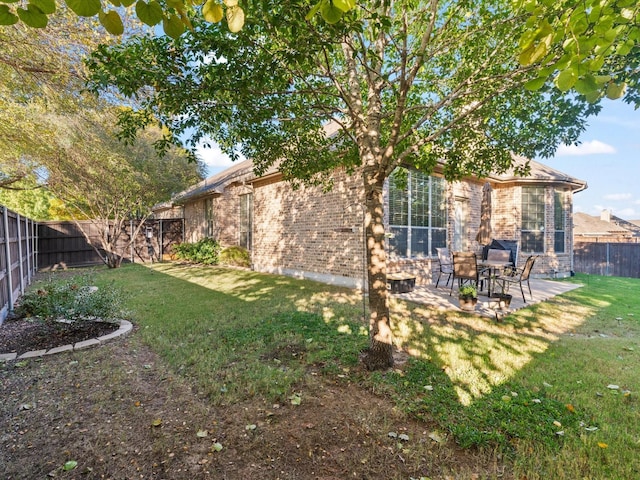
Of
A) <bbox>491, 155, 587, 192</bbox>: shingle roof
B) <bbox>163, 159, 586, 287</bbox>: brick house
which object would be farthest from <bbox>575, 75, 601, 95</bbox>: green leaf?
<bbox>491, 155, 587, 192</bbox>: shingle roof

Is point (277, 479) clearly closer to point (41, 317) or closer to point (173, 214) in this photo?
point (41, 317)

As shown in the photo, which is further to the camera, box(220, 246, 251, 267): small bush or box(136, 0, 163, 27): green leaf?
box(220, 246, 251, 267): small bush

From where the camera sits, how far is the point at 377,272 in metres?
3.46

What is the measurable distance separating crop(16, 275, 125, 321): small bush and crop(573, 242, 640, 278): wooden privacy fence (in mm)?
18920

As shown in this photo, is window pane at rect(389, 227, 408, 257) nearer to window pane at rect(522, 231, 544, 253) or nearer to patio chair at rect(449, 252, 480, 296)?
patio chair at rect(449, 252, 480, 296)

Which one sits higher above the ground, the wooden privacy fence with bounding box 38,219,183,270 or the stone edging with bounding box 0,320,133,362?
the wooden privacy fence with bounding box 38,219,183,270

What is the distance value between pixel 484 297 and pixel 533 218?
634cm

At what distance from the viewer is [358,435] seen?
249 cm

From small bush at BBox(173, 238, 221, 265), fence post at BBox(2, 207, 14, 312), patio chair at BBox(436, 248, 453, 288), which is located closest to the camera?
fence post at BBox(2, 207, 14, 312)

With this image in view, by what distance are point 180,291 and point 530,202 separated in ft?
40.7

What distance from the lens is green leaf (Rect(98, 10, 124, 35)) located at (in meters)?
1.30

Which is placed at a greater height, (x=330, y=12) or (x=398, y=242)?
(x=330, y=12)

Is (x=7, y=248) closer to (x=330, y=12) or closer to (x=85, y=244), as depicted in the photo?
(x=330, y=12)

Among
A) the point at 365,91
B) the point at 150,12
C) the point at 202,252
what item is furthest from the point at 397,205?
the point at 202,252
